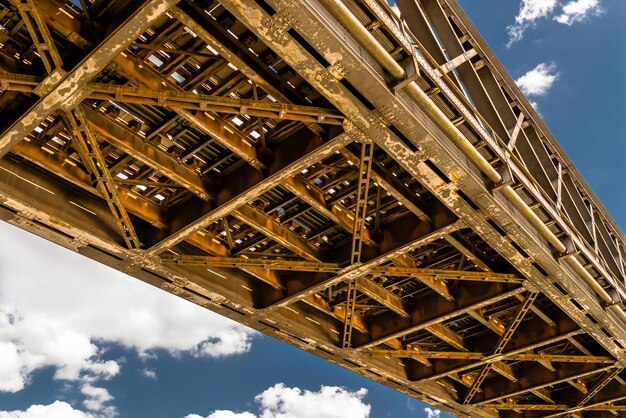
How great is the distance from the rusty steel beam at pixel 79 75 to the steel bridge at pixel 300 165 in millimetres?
27

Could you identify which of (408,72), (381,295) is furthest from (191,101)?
(381,295)

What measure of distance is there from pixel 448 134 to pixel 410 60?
5.27 ft

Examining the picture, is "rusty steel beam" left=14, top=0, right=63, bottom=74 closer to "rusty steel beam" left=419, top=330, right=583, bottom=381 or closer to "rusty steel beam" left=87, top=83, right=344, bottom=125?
"rusty steel beam" left=87, top=83, right=344, bottom=125

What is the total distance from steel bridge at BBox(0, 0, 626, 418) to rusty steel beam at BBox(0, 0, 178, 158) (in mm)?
27

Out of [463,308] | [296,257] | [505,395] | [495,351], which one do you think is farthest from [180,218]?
[505,395]

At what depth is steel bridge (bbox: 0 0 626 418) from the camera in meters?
7.91

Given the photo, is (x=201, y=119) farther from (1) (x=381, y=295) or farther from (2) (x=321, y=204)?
(1) (x=381, y=295)

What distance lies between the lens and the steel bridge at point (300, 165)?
7.91m

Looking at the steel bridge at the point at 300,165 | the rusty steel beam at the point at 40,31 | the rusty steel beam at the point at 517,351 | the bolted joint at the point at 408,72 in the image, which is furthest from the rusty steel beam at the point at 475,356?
the rusty steel beam at the point at 40,31

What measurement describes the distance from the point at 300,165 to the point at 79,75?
11.8ft

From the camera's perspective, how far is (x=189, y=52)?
8.61m

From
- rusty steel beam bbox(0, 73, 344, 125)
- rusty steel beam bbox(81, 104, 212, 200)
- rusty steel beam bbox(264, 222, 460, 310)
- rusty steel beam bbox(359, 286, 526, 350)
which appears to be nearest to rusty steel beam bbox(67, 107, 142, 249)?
rusty steel beam bbox(81, 104, 212, 200)

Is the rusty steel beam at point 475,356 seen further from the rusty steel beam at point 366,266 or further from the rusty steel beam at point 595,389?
the rusty steel beam at point 366,266

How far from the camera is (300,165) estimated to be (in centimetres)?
955
